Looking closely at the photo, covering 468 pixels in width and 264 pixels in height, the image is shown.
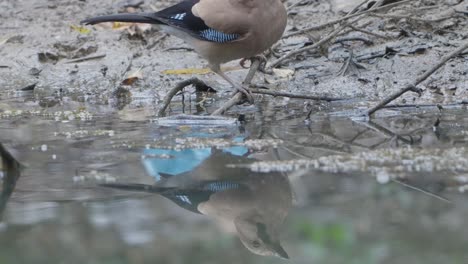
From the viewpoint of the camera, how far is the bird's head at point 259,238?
116 inches

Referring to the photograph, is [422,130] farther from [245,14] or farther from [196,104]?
[196,104]

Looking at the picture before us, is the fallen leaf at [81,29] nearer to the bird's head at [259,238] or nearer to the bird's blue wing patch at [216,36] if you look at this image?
the bird's blue wing patch at [216,36]

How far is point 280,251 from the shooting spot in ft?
9.66

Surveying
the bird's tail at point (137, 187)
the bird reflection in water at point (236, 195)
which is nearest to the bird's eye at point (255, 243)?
the bird reflection in water at point (236, 195)

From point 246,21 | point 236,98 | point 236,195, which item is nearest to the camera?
point 236,195

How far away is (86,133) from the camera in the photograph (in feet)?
16.3

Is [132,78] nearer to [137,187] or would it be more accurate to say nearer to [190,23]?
[190,23]

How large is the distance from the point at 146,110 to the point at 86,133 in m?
1.03

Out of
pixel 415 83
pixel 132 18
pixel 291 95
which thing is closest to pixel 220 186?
pixel 415 83

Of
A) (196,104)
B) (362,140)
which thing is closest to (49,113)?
(196,104)

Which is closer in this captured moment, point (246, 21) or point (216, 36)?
point (246, 21)

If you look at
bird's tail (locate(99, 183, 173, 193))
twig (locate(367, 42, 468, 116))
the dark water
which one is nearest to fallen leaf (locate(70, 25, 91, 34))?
the dark water

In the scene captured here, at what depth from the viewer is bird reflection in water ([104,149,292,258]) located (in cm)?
314

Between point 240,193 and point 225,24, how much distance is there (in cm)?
205
